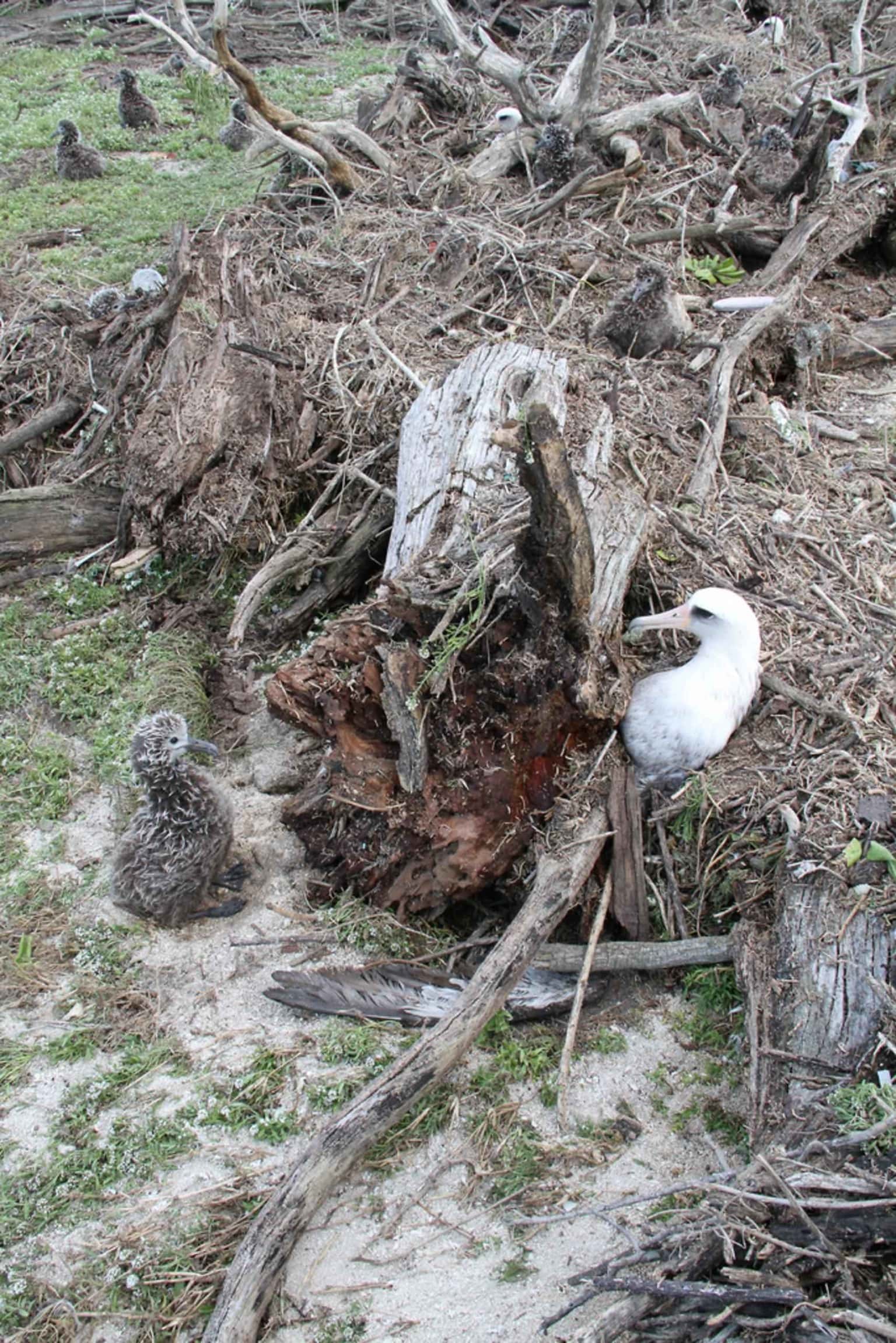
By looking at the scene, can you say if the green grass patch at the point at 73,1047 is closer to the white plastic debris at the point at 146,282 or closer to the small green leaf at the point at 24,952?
the small green leaf at the point at 24,952

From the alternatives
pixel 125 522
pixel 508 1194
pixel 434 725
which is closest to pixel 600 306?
pixel 125 522

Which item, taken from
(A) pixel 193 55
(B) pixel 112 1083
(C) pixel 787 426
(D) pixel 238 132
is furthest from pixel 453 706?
(D) pixel 238 132

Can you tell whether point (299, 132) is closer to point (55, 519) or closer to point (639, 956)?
point (55, 519)

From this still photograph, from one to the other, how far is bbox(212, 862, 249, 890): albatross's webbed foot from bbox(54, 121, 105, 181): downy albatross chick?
8.64m

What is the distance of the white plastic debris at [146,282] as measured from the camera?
731 cm

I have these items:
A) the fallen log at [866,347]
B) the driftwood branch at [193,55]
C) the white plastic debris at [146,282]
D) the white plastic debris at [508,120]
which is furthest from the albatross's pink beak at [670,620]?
the white plastic debris at [508,120]

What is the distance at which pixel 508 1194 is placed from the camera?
3230 millimetres

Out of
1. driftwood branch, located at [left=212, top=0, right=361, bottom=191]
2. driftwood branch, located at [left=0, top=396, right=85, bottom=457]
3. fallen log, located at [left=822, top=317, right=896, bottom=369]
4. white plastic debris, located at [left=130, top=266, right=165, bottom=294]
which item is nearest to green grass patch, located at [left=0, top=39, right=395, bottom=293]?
driftwood branch, located at [left=212, top=0, right=361, bottom=191]

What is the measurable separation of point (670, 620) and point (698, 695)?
0.34 metres

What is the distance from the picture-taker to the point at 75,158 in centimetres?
1038

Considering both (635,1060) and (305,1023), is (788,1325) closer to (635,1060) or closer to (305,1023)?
(635,1060)

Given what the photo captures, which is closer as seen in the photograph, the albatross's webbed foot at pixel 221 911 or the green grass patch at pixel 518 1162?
the green grass patch at pixel 518 1162

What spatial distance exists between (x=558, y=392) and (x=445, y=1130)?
3.50m

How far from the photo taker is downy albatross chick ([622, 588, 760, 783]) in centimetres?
411
